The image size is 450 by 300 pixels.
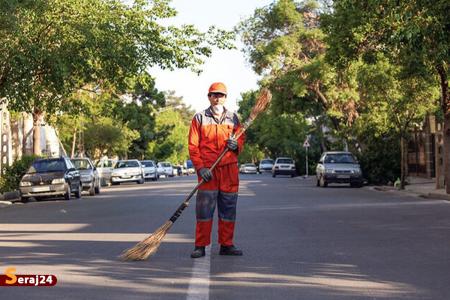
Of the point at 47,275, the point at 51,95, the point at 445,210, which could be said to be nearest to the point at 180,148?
the point at 51,95

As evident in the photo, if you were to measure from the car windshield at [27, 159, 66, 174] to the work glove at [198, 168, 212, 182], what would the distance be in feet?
63.2

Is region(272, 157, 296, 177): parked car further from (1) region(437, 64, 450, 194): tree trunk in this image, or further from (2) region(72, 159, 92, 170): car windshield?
(1) region(437, 64, 450, 194): tree trunk

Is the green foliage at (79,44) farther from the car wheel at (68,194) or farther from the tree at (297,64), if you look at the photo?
the tree at (297,64)

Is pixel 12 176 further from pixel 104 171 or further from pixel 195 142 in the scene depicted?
pixel 195 142

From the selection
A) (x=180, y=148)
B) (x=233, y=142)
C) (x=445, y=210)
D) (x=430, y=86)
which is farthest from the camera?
(x=180, y=148)

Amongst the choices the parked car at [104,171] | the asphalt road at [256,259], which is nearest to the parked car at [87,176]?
the parked car at [104,171]

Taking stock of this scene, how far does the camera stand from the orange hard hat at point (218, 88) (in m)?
9.94

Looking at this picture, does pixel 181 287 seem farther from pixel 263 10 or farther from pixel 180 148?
pixel 180 148

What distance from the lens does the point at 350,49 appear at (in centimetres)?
2389

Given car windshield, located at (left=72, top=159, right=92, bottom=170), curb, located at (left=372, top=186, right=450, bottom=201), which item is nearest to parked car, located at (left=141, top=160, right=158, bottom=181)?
car windshield, located at (left=72, top=159, right=92, bottom=170)

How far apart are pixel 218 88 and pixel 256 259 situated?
2045mm

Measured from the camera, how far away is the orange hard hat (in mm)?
9938

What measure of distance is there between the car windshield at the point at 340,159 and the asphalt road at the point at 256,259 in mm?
17605

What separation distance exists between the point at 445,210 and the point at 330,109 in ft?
88.5
